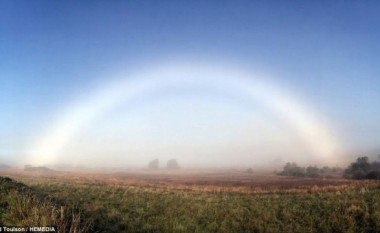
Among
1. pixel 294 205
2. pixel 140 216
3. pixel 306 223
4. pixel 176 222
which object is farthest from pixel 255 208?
pixel 140 216

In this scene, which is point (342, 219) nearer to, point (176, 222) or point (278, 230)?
point (278, 230)

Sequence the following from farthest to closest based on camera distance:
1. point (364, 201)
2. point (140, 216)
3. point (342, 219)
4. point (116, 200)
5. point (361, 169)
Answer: point (361, 169), point (116, 200), point (364, 201), point (140, 216), point (342, 219)

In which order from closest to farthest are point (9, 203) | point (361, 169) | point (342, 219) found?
point (9, 203), point (342, 219), point (361, 169)

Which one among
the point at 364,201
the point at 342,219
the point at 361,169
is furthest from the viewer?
the point at 361,169

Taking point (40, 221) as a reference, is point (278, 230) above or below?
below

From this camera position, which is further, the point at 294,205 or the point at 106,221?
the point at 294,205

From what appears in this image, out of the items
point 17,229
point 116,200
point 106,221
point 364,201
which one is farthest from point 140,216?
point 364,201

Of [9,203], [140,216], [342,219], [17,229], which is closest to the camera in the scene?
[17,229]

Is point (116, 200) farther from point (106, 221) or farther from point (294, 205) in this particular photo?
point (294, 205)

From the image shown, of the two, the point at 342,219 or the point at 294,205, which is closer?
the point at 342,219
